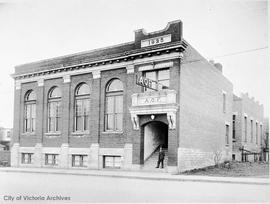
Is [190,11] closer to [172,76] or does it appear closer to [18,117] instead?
[172,76]

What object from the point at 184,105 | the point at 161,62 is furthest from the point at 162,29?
the point at 184,105

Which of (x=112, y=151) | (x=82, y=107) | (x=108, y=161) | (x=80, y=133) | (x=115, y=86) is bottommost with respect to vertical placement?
(x=108, y=161)

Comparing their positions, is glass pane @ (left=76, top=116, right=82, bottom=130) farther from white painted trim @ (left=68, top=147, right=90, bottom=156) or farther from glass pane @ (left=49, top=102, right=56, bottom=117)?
glass pane @ (left=49, top=102, right=56, bottom=117)

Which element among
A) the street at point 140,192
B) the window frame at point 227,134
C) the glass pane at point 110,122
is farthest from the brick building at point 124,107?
the street at point 140,192

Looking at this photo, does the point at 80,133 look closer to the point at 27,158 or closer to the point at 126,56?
the point at 27,158

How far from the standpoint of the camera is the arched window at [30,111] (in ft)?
99.6

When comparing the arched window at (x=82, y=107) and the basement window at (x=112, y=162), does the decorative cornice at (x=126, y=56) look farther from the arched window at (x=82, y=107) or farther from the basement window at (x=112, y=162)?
the basement window at (x=112, y=162)

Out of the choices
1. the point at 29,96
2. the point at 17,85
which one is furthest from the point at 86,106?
the point at 17,85

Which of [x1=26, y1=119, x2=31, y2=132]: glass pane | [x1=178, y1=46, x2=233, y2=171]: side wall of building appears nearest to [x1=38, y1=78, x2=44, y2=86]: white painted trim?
A: [x1=26, y1=119, x2=31, y2=132]: glass pane

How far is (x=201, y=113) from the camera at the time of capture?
2595 centimetres

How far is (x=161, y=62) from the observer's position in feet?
75.7

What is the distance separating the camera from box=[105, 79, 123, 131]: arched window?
25375 mm

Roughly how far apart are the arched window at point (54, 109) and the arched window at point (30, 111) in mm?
1904

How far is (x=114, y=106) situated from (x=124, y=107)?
127cm
